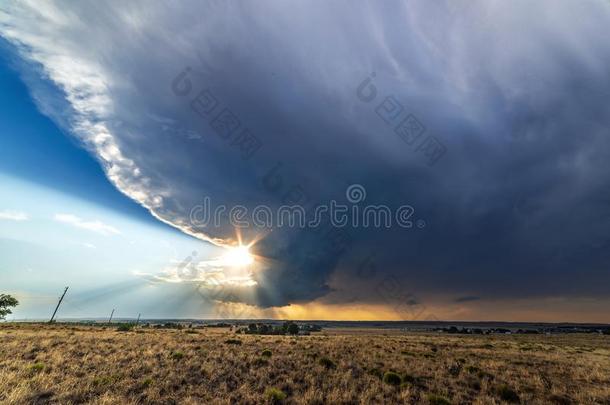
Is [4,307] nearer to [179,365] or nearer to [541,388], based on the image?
[179,365]

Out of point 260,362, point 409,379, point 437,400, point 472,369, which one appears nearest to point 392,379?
point 409,379

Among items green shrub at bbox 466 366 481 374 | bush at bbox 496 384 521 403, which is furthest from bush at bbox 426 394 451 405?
green shrub at bbox 466 366 481 374

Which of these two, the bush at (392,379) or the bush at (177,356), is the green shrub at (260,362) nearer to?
the bush at (177,356)

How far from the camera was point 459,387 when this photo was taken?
15.4 m

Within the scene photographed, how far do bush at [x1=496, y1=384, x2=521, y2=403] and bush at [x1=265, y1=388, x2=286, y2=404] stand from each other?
11.1m

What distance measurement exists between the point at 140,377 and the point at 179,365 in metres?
3.48

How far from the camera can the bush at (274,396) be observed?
487 inches

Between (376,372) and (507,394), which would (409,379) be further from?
(507,394)

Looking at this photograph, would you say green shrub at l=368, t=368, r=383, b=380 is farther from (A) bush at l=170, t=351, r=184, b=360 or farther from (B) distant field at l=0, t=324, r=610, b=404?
(A) bush at l=170, t=351, r=184, b=360

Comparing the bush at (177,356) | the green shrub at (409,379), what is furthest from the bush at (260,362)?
the green shrub at (409,379)

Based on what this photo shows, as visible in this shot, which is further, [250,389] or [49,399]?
[250,389]

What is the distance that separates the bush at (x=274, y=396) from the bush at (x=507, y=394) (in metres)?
11.1

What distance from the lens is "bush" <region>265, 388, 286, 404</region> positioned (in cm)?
1238

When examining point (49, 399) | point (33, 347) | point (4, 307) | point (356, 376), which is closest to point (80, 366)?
point (49, 399)
